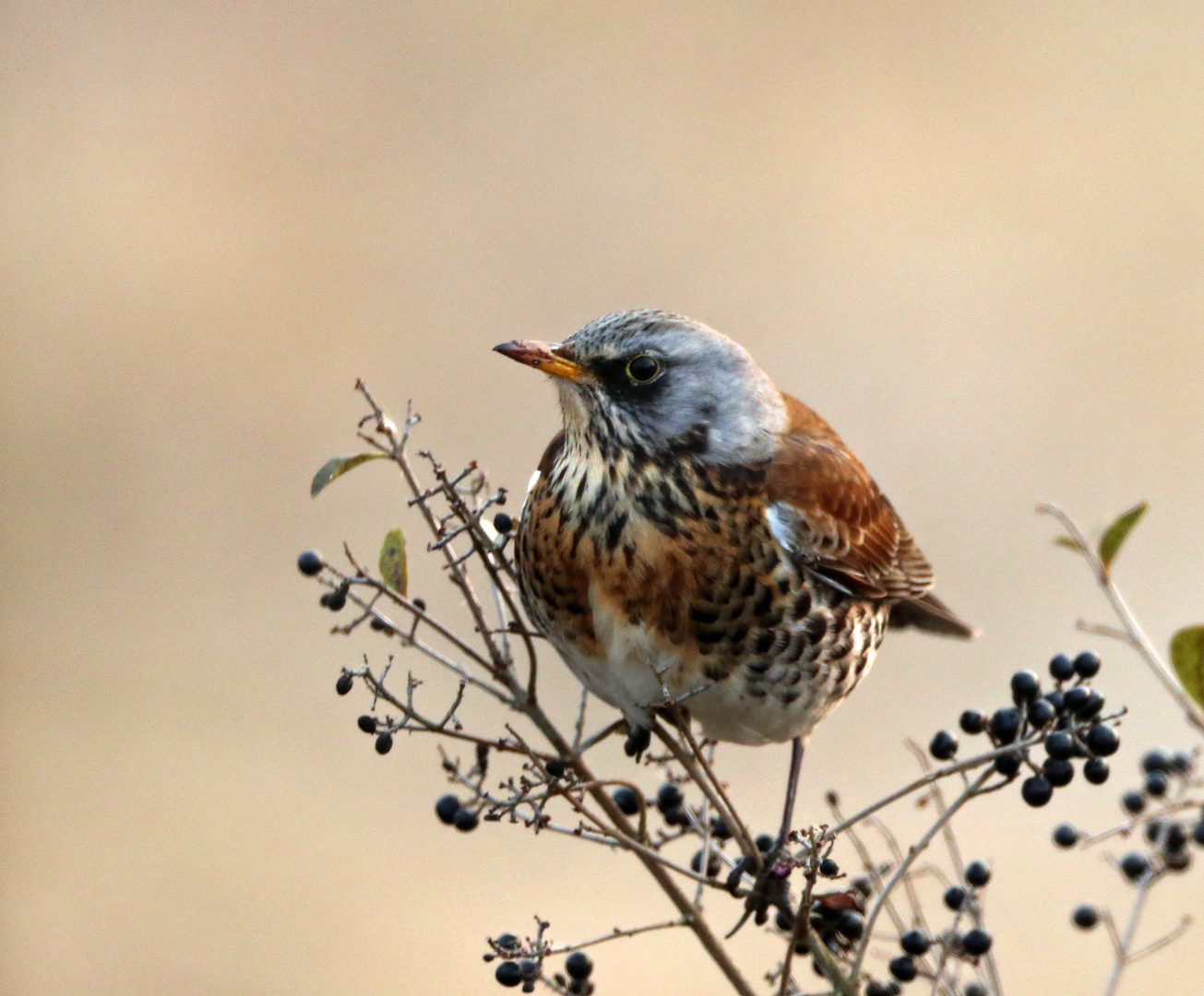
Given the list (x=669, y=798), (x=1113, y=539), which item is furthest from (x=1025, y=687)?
(x=669, y=798)

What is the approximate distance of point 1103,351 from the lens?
769 centimetres

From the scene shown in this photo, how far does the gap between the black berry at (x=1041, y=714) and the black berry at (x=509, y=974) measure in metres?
0.68

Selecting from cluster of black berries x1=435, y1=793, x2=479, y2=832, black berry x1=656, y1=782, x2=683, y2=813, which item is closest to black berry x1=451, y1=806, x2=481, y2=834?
cluster of black berries x1=435, y1=793, x2=479, y2=832

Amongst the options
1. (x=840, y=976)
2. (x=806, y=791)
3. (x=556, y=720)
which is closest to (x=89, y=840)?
(x=556, y=720)

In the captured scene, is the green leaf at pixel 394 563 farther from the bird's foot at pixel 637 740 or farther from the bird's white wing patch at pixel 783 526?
the bird's white wing patch at pixel 783 526

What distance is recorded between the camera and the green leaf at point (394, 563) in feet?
5.80

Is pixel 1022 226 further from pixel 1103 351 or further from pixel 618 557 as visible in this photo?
pixel 618 557

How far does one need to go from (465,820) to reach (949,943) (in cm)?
62

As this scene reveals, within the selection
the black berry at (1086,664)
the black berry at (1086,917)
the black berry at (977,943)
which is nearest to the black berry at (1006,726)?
the black berry at (1086,664)

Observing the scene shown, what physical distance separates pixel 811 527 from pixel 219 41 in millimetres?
7020

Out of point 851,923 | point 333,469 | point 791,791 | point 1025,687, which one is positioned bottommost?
point 851,923

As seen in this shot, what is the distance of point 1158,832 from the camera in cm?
204

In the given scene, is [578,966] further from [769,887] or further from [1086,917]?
[1086,917]

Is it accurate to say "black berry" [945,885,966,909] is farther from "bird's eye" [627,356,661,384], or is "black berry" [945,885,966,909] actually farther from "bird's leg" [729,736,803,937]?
"bird's eye" [627,356,661,384]
